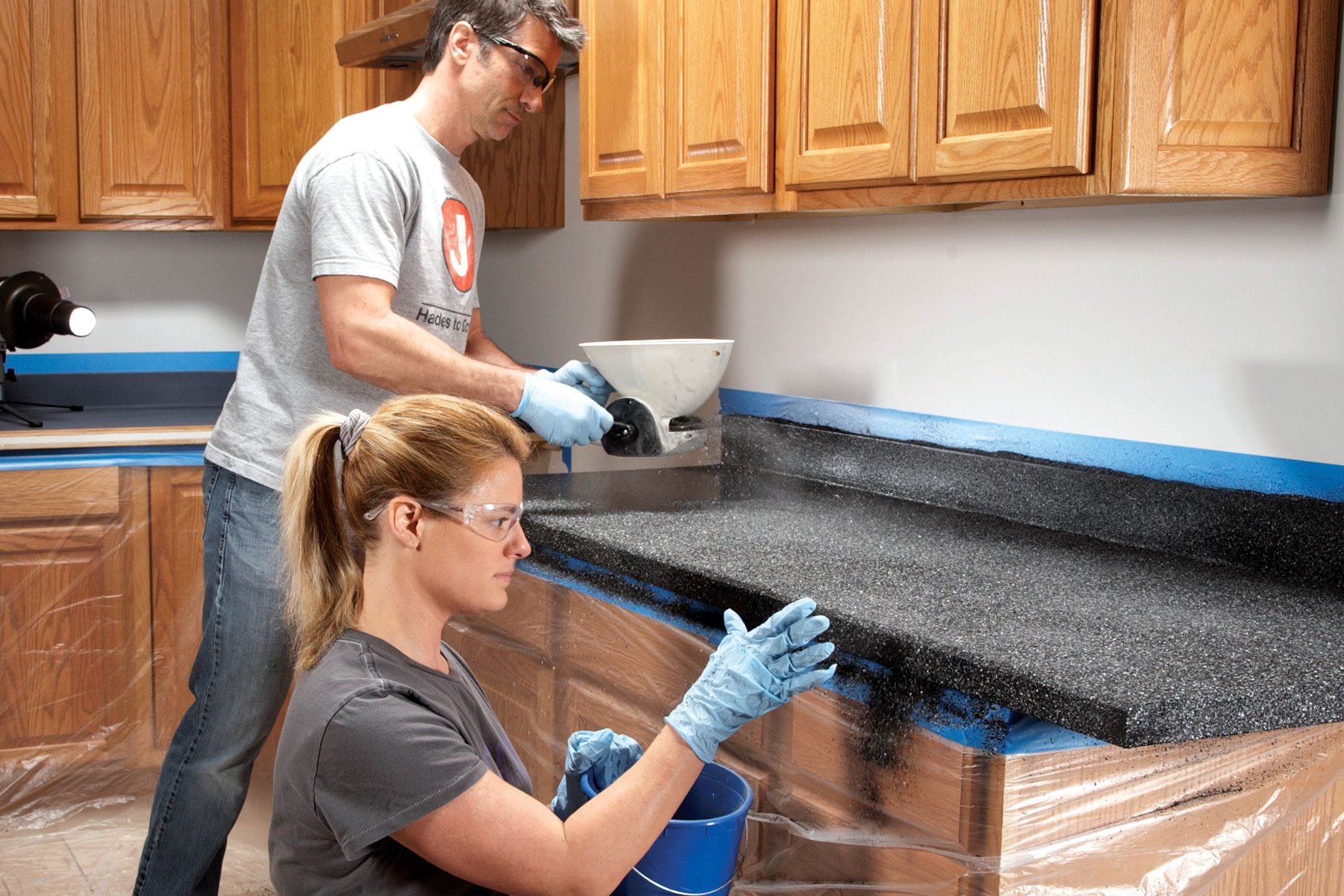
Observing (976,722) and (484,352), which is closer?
(976,722)

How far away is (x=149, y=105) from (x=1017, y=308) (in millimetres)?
2225

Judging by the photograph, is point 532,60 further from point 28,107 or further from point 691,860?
point 28,107

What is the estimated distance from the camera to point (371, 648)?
3.61ft

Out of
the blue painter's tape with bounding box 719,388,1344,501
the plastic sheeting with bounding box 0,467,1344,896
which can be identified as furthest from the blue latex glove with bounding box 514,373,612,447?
the blue painter's tape with bounding box 719,388,1344,501

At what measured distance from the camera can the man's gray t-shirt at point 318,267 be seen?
1.79m

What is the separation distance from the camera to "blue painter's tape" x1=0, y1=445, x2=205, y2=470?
275 centimetres

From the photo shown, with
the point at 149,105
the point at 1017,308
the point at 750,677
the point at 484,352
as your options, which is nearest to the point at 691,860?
the point at 750,677

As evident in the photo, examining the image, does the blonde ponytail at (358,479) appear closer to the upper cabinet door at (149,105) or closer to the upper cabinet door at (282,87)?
the upper cabinet door at (282,87)

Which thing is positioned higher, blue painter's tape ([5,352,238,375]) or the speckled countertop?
blue painter's tape ([5,352,238,375])

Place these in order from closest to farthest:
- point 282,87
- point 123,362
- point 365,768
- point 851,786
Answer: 1. point 365,768
2. point 851,786
3. point 282,87
4. point 123,362

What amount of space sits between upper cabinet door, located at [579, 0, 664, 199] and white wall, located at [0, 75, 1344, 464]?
0.33m

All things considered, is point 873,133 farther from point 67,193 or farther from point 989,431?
point 67,193

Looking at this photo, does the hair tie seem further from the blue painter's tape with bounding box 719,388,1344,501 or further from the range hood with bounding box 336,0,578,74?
the range hood with bounding box 336,0,578,74

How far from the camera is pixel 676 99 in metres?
2.12
